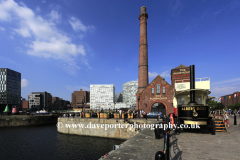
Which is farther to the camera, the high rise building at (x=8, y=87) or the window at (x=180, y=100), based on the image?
the high rise building at (x=8, y=87)

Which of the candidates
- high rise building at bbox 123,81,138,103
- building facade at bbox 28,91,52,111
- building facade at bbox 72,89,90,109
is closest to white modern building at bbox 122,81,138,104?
high rise building at bbox 123,81,138,103

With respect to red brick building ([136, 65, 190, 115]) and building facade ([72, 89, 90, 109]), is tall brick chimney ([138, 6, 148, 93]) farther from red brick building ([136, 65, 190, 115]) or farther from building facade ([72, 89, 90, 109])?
→ building facade ([72, 89, 90, 109])

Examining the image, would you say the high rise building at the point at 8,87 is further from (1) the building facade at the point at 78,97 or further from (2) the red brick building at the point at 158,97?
(2) the red brick building at the point at 158,97

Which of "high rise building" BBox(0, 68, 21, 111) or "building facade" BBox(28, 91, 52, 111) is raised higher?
"high rise building" BBox(0, 68, 21, 111)

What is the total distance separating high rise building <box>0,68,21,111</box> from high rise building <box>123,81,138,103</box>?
103759mm

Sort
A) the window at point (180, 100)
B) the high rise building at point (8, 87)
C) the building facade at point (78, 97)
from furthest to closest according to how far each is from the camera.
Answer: the building facade at point (78, 97) → the high rise building at point (8, 87) → the window at point (180, 100)

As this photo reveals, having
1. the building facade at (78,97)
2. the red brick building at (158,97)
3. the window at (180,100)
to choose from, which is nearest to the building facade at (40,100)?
the building facade at (78,97)

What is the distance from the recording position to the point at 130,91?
158 meters

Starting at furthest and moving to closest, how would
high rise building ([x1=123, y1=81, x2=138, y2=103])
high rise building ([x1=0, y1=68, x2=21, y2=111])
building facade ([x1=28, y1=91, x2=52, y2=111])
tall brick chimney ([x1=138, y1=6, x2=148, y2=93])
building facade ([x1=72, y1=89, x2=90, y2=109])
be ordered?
building facade ([x1=72, y1=89, x2=90, y2=109]) → high rise building ([x1=123, y1=81, x2=138, y2=103]) → building facade ([x1=28, y1=91, x2=52, y2=111]) → high rise building ([x1=0, y1=68, x2=21, y2=111]) → tall brick chimney ([x1=138, y1=6, x2=148, y2=93])

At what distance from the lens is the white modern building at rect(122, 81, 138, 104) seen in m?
154

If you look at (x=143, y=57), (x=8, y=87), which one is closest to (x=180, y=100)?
(x=143, y=57)

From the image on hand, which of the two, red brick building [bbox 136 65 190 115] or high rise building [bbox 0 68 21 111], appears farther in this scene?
high rise building [bbox 0 68 21 111]

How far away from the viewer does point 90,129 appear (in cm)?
2117

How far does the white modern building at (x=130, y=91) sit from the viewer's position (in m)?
154
